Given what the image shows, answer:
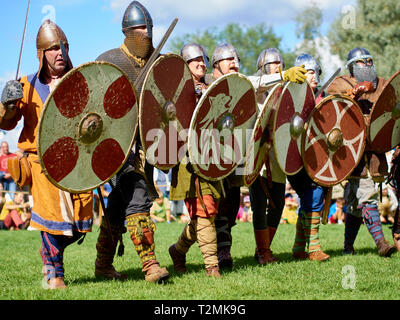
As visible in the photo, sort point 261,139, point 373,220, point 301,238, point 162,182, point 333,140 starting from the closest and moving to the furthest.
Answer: point 261,139 < point 333,140 < point 301,238 < point 373,220 < point 162,182

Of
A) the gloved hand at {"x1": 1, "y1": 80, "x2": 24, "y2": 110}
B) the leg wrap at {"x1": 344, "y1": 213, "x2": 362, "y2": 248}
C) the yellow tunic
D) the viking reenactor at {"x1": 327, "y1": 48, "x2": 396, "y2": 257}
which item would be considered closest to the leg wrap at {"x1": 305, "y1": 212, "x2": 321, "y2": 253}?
the viking reenactor at {"x1": 327, "y1": 48, "x2": 396, "y2": 257}

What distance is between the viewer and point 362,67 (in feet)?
18.0

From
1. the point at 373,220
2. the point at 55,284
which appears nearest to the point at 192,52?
the point at 55,284

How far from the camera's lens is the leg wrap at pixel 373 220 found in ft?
18.1

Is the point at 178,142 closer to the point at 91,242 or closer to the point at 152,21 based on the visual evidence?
the point at 152,21

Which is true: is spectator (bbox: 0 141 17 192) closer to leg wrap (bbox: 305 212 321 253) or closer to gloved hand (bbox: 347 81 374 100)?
leg wrap (bbox: 305 212 321 253)

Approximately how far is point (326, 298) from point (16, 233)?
725 centimetres

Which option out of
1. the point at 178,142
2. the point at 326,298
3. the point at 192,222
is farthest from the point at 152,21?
the point at 326,298

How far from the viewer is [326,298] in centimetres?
351

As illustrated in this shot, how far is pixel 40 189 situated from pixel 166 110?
3.21 ft

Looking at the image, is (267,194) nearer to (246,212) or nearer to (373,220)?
(373,220)

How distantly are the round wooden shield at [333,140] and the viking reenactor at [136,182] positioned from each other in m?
1.47

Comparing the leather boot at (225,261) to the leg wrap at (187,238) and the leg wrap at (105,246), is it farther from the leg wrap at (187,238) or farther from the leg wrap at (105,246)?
the leg wrap at (105,246)

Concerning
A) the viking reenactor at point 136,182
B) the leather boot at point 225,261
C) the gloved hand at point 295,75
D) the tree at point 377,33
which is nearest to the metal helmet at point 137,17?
the viking reenactor at point 136,182
